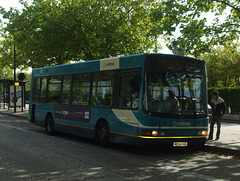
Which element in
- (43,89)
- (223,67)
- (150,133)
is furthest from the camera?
(223,67)

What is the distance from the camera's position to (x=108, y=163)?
26.2ft

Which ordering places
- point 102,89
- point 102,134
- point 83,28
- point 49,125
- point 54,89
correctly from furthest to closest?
point 83,28, point 49,125, point 54,89, point 102,89, point 102,134

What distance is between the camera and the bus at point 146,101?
908cm

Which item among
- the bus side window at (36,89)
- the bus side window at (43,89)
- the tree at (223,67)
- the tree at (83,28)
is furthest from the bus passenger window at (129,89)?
the tree at (223,67)

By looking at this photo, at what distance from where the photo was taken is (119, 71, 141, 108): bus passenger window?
938 cm

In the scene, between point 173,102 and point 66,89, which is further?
point 66,89

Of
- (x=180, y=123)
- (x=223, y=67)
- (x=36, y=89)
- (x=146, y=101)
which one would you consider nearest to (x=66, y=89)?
(x=36, y=89)

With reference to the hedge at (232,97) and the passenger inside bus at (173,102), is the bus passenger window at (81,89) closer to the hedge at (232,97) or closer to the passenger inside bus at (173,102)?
the passenger inside bus at (173,102)

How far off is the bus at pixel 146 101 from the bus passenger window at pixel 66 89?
1148 mm

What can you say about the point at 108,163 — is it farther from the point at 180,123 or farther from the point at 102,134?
the point at 102,134

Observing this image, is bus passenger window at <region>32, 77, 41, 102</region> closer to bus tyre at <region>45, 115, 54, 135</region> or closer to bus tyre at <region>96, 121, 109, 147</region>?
bus tyre at <region>45, 115, 54, 135</region>

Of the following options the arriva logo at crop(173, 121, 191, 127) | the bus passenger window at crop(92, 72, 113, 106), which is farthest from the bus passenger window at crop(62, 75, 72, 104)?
the arriva logo at crop(173, 121, 191, 127)

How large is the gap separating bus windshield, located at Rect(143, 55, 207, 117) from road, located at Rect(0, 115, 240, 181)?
1249 mm

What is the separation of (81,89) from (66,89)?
48.1 inches
